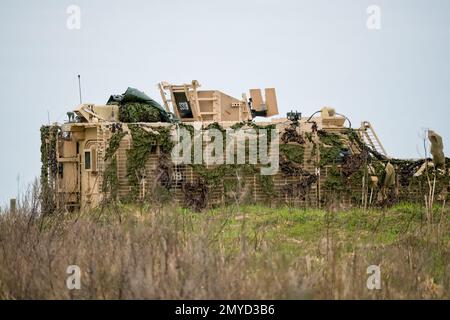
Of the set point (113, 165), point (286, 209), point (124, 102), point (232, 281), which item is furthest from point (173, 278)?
point (124, 102)

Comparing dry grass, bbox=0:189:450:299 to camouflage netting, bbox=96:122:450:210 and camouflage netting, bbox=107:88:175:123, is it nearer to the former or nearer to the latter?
camouflage netting, bbox=96:122:450:210

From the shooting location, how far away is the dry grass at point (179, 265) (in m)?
9.04

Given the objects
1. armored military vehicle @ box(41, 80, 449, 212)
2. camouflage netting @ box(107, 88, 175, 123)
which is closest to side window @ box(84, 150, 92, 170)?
armored military vehicle @ box(41, 80, 449, 212)

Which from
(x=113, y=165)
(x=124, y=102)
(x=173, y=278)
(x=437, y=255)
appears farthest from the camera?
(x=124, y=102)

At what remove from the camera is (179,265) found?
9508mm

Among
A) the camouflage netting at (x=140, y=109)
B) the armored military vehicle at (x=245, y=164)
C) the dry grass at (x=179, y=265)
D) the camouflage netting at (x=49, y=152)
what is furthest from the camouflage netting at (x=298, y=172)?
the dry grass at (x=179, y=265)

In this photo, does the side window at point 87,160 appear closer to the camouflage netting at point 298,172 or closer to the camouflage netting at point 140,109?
the camouflage netting at point 298,172

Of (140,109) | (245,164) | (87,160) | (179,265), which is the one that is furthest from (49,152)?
(179,265)

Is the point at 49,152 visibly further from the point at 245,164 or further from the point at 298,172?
the point at 298,172

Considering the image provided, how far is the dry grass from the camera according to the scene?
9.04 meters

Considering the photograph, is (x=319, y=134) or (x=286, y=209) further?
(x=319, y=134)
